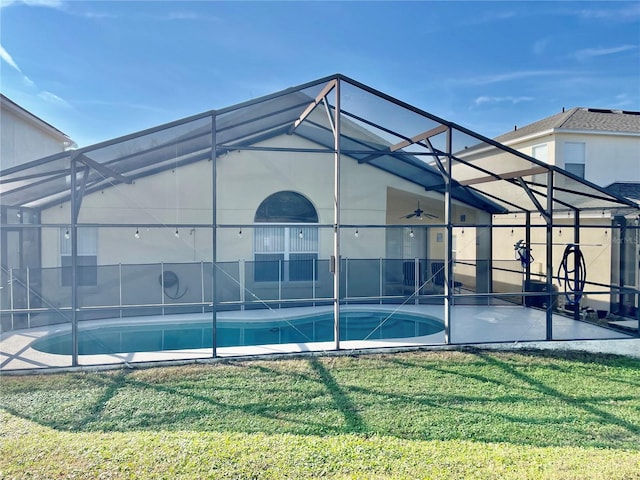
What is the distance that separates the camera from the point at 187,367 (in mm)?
6695

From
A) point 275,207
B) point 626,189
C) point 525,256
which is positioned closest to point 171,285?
point 275,207

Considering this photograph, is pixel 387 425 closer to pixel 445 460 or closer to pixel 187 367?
pixel 445 460

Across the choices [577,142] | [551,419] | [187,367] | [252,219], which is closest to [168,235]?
[252,219]

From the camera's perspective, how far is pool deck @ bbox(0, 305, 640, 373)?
6.98m

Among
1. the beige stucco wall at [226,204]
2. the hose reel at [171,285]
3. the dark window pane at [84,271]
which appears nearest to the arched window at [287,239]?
the beige stucco wall at [226,204]

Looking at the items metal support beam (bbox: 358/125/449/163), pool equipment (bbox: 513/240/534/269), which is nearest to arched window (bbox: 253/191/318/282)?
metal support beam (bbox: 358/125/449/163)

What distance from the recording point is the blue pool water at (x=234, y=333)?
27.2 feet

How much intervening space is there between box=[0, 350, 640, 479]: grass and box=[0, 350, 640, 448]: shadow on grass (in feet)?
0.07

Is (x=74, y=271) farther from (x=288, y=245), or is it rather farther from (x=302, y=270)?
(x=288, y=245)

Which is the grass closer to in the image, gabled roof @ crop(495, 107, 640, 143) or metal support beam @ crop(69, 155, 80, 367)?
metal support beam @ crop(69, 155, 80, 367)

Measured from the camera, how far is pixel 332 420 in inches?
195

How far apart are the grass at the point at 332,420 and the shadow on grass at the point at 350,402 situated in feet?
0.07

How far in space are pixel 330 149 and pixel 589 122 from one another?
968 centimetres

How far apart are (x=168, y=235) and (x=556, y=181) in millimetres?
8993
